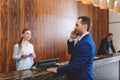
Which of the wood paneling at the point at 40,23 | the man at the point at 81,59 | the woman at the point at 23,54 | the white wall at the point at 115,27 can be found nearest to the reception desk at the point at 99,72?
the man at the point at 81,59

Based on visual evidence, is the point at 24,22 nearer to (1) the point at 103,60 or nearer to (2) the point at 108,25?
(1) the point at 103,60

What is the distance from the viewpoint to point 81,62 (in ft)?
7.03

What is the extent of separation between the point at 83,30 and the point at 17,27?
363cm

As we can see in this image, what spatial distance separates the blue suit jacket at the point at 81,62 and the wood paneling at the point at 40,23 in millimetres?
3352

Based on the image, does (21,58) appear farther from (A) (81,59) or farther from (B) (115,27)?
(B) (115,27)

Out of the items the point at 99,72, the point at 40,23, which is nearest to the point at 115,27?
the point at 40,23

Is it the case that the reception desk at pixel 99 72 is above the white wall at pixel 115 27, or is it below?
below

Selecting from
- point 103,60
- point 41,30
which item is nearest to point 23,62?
point 103,60

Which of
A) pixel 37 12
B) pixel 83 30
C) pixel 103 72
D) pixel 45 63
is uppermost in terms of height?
pixel 37 12

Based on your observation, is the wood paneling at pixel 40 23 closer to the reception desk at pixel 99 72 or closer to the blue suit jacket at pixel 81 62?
the reception desk at pixel 99 72

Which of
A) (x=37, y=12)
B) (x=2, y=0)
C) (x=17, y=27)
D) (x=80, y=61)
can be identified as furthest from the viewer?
(x=37, y=12)

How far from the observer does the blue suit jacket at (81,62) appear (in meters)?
2.12

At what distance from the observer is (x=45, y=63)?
104 inches

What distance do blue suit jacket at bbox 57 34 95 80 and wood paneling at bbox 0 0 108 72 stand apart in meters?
3.35
